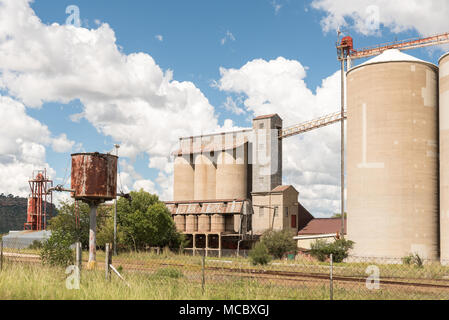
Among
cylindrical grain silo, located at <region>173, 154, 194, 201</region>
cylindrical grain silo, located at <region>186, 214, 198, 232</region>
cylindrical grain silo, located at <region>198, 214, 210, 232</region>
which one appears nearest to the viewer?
cylindrical grain silo, located at <region>198, 214, 210, 232</region>

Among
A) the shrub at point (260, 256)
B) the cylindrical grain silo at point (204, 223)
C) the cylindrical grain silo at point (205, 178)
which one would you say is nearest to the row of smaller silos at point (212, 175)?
the cylindrical grain silo at point (205, 178)

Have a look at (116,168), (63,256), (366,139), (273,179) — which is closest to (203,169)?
(273,179)

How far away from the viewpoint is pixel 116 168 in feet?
98.9

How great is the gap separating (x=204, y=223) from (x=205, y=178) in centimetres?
1188

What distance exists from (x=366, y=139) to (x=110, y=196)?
24374 millimetres

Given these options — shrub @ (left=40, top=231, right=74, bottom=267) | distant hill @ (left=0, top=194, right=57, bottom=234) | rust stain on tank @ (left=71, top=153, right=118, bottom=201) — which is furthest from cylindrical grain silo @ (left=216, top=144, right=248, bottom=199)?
distant hill @ (left=0, top=194, right=57, bottom=234)

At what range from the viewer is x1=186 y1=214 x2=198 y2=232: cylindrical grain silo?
5897 cm

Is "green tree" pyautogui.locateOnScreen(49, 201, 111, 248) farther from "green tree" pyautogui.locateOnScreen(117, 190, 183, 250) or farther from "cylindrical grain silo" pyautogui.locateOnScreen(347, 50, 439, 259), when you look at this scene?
"cylindrical grain silo" pyautogui.locateOnScreen(347, 50, 439, 259)

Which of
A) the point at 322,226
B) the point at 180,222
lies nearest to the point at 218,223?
the point at 180,222

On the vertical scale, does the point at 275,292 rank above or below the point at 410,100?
below

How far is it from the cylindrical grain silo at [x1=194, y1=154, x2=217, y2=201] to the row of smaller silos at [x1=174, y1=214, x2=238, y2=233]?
8579mm

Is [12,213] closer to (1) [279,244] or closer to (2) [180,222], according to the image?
(2) [180,222]

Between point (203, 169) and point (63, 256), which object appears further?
point (203, 169)
